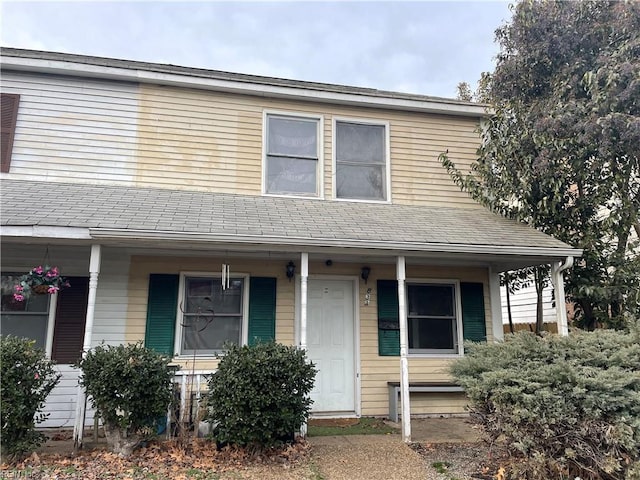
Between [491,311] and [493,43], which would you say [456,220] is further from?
[493,43]

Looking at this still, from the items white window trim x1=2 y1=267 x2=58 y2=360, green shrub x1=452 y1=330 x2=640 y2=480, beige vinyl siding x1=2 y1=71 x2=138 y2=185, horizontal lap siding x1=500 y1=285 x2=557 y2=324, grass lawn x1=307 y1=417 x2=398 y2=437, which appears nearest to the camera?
green shrub x1=452 y1=330 x2=640 y2=480

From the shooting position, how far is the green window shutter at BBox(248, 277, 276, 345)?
6.52 meters

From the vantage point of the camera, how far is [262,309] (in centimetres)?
658

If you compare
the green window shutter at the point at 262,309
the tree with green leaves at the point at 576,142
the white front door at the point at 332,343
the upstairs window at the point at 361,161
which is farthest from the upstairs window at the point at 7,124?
the tree with green leaves at the point at 576,142

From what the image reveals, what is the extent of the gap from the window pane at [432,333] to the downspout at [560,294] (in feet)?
5.39

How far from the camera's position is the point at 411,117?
794 cm

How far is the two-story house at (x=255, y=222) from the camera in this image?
5.87 meters

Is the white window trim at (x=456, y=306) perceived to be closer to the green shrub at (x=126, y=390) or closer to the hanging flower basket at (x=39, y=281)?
the green shrub at (x=126, y=390)

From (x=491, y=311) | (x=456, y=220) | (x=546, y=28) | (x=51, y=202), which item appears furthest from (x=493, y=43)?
(x=51, y=202)

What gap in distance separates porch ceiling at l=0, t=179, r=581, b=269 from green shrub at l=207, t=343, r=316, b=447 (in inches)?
56.4

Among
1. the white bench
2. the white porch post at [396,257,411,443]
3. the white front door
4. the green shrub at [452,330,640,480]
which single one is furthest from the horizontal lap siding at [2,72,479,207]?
the green shrub at [452,330,640,480]

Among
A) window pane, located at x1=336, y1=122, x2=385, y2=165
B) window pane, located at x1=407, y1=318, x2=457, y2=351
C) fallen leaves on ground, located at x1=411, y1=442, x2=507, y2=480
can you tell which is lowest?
fallen leaves on ground, located at x1=411, y1=442, x2=507, y2=480

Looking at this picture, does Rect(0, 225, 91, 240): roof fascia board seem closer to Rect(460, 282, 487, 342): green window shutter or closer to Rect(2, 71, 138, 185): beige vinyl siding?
Rect(2, 71, 138, 185): beige vinyl siding

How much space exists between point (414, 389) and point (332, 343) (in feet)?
4.60
